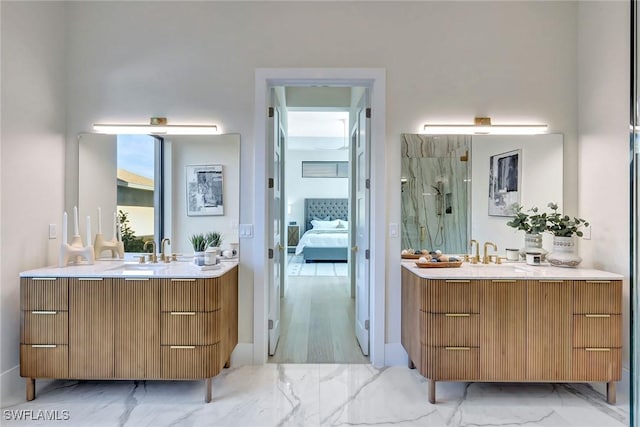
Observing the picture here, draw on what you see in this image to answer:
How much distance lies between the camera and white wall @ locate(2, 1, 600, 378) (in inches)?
112

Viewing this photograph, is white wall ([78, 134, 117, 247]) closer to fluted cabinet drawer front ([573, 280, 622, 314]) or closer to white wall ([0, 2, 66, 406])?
white wall ([0, 2, 66, 406])

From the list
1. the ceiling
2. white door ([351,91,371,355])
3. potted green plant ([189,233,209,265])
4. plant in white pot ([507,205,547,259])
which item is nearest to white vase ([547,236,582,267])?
plant in white pot ([507,205,547,259])

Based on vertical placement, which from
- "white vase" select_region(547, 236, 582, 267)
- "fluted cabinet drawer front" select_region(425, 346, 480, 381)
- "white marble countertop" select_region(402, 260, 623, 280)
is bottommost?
"fluted cabinet drawer front" select_region(425, 346, 480, 381)

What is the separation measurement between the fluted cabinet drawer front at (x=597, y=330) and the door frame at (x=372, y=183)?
127 centimetres

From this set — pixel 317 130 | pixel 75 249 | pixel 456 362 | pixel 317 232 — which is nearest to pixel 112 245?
pixel 75 249

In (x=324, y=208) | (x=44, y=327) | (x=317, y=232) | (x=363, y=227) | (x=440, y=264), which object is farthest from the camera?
(x=324, y=208)

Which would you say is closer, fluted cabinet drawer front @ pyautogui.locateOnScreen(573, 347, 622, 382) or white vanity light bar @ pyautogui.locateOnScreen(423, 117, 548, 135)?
fluted cabinet drawer front @ pyautogui.locateOnScreen(573, 347, 622, 382)

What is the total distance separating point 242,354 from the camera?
2.87m

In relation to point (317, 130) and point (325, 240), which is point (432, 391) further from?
point (317, 130)

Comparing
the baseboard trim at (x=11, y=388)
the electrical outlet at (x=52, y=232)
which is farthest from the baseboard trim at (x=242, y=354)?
the electrical outlet at (x=52, y=232)

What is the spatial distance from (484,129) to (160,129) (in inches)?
100

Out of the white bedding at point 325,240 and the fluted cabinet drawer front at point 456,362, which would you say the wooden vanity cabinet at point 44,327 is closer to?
the fluted cabinet drawer front at point 456,362

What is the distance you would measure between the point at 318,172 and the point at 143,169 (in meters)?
6.89

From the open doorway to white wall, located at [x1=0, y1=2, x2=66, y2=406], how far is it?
1759 millimetres
